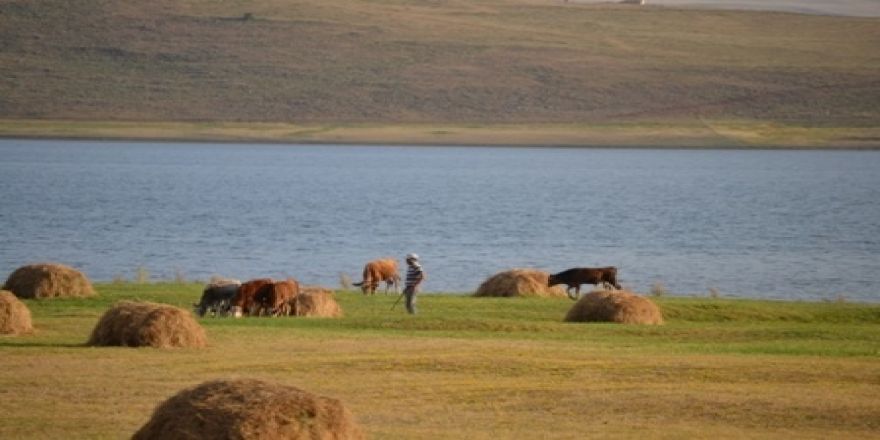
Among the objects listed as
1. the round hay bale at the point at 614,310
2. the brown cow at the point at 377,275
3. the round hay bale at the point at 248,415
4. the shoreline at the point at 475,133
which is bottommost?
the round hay bale at the point at 248,415

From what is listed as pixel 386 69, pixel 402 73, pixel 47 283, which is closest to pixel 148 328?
pixel 47 283

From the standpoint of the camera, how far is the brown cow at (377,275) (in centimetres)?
3656

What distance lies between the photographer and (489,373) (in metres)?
22.2

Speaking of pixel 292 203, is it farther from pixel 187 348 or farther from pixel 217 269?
pixel 187 348

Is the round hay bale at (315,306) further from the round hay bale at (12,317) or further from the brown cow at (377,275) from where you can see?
the round hay bale at (12,317)

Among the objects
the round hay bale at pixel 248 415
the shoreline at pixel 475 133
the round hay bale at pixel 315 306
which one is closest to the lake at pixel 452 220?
the shoreline at pixel 475 133

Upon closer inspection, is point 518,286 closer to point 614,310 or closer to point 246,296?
point 614,310

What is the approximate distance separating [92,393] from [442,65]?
471 ft

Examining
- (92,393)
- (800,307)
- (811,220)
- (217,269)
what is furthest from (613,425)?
(811,220)

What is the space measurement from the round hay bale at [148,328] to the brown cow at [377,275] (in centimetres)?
1280

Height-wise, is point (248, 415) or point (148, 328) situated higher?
point (148, 328)

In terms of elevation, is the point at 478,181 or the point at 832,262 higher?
the point at 478,181

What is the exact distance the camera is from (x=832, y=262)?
5744cm

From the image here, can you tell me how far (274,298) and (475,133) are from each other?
11562cm
